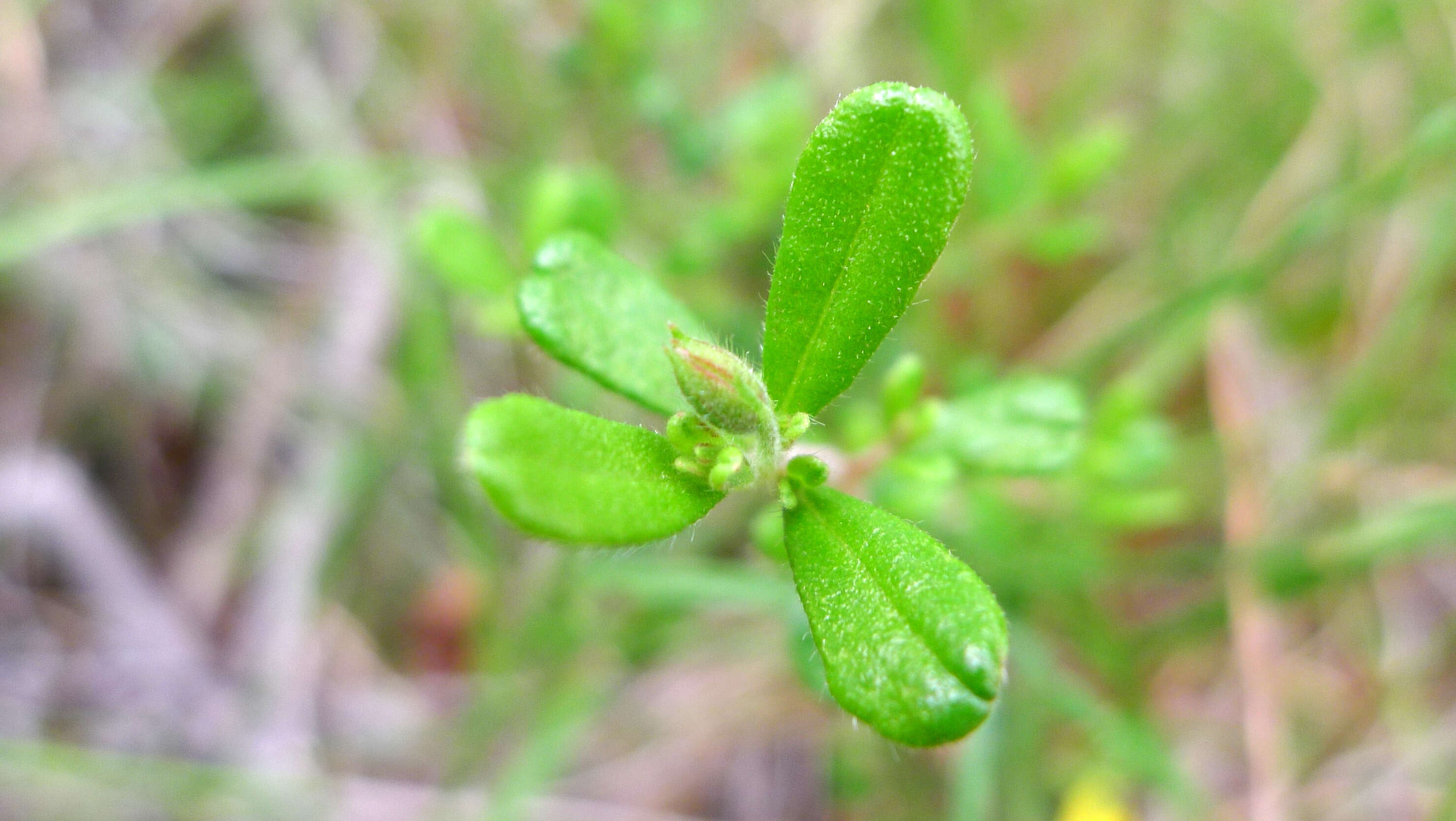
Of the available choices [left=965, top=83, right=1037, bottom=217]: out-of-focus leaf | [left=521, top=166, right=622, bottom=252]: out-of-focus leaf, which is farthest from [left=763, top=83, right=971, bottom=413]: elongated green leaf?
[left=965, top=83, right=1037, bottom=217]: out-of-focus leaf

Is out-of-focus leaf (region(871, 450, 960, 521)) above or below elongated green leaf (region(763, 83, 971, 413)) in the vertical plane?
above

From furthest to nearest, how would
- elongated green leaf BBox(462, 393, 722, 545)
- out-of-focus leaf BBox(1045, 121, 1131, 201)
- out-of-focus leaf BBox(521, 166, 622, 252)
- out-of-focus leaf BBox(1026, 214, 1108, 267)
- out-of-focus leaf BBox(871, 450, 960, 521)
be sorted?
out-of-focus leaf BBox(1026, 214, 1108, 267), out-of-focus leaf BBox(1045, 121, 1131, 201), out-of-focus leaf BBox(521, 166, 622, 252), out-of-focus leaf BBox(871, 450, 960, 521), elongated green leaf BBox(462, 393, 722, 545)

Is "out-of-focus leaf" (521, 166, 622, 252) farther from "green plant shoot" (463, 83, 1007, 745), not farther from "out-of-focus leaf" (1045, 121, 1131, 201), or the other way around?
"out-of-focus leaf" (1045, 121, 1131, 201)

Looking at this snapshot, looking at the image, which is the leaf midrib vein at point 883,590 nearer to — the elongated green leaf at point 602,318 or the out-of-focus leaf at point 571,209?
the elongated green leaf at point 602,318

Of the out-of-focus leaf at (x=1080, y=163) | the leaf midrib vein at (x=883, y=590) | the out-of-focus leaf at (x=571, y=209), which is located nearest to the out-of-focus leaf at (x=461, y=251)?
the out-of-focus leaf at (x=571, y=209)

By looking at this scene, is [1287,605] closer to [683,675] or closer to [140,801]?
[683,675]

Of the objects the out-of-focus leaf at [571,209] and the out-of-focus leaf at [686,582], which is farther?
the out-of-focus leaf at [686,582]
